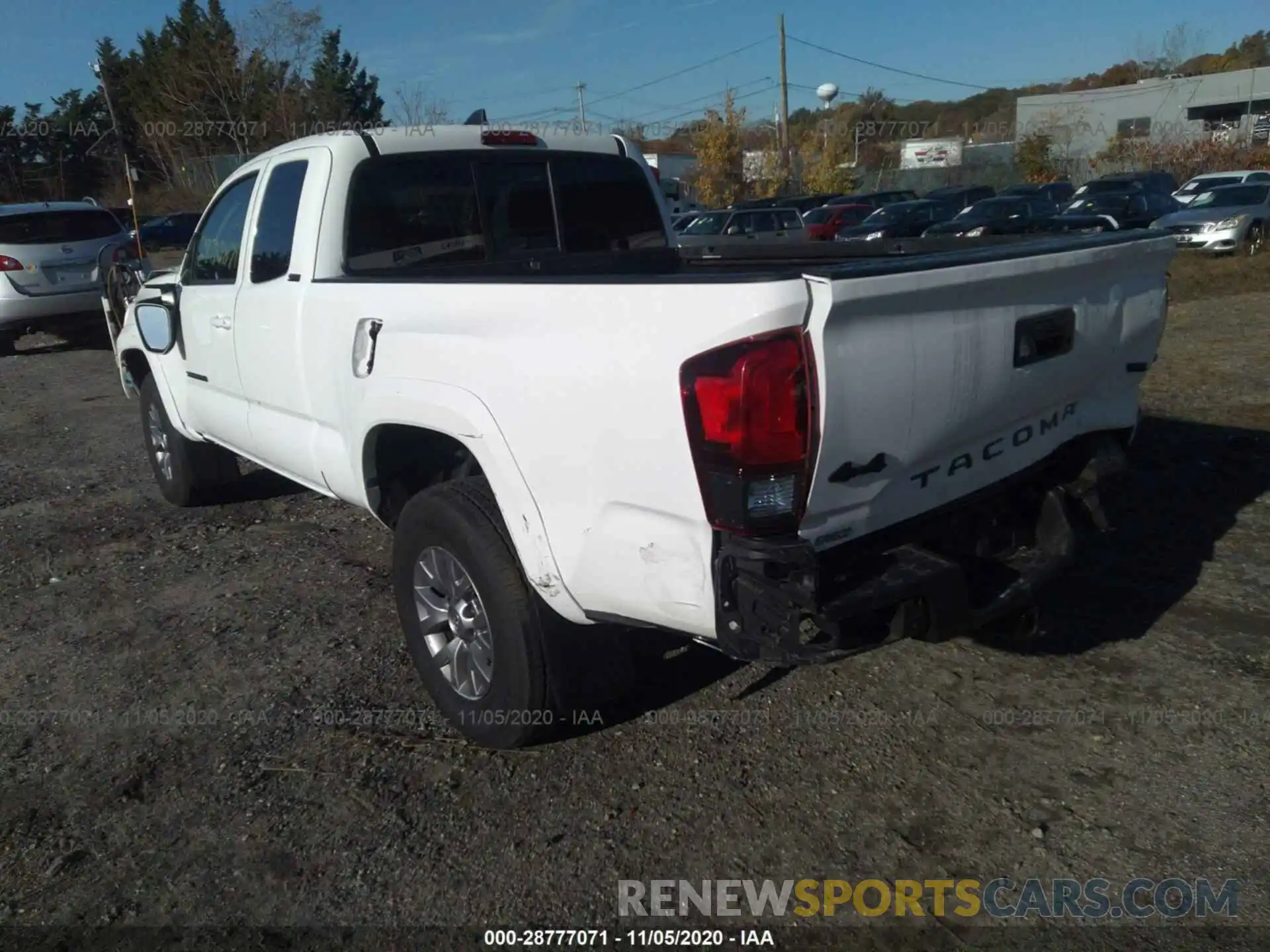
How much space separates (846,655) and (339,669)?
7.24 feet

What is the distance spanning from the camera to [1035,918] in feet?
8.34

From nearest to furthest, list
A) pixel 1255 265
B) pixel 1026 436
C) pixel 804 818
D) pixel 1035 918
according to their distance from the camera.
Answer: pixel 1035 918 < pixel 804 818 < pixel 1026 436 < pixel 1255 265

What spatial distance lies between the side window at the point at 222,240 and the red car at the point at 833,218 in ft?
70.8

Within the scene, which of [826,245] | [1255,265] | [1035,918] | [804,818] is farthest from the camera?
[1255,265]

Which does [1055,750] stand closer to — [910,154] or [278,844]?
[278,844]

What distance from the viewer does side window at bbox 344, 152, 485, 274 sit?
397cm

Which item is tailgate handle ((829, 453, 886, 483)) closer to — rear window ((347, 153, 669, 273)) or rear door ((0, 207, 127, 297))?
rear window ((347, 153, 669, 273))

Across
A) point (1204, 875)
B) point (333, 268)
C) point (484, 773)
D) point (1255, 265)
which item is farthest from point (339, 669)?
point (1255, 265)

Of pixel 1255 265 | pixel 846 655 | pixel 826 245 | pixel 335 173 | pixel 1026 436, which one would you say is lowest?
pixel 1255 265

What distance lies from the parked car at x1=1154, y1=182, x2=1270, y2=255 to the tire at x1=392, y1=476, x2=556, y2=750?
16.8m

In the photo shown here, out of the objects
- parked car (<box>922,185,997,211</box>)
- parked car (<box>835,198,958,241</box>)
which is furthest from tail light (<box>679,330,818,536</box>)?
parked car (<box>922,185,997,211</box>)

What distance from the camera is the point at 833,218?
26.9 metres

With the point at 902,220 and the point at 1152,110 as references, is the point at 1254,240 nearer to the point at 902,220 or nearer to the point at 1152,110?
the point at 902,220

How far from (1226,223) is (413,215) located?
17250 millimetres
